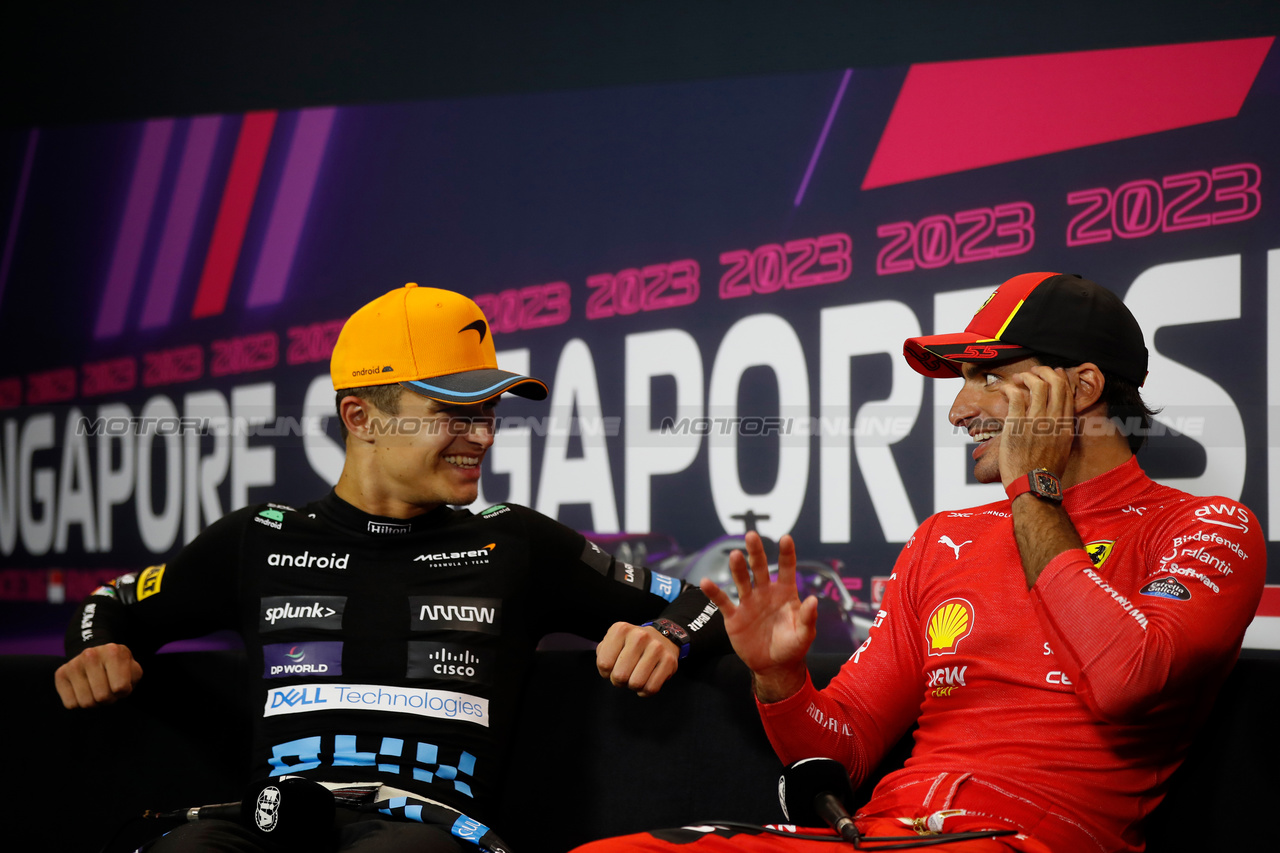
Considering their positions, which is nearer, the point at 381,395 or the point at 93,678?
the point at 93,678

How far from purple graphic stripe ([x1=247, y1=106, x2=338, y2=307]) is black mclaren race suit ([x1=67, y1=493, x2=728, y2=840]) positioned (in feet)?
5.11

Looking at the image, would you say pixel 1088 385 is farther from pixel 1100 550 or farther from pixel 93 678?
pixel 93 678

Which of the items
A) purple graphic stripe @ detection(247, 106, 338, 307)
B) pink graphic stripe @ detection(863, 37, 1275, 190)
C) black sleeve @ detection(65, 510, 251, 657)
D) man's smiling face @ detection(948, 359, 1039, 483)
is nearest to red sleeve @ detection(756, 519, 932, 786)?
man's smiling face @ detection(948, 359, 1039, 483)

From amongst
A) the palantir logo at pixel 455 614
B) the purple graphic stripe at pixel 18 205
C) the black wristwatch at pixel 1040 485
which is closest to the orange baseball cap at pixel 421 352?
the palantir logo at pixel 455 614

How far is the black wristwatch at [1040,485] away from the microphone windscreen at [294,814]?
1.09m

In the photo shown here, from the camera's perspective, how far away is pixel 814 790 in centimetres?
138

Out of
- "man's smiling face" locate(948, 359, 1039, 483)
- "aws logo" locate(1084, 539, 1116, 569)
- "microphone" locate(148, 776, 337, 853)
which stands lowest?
"microphone" locate(148, 776, 337, 853)

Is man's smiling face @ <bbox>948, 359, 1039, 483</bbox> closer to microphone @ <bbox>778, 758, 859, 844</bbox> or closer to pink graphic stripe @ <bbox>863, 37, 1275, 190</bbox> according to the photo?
microphone @ <bbox>778, 758, 859, 844</bbox>

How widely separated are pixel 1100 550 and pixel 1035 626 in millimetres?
158

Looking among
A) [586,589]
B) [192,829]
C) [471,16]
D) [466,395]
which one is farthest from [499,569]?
[471,16]

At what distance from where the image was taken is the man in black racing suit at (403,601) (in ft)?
5.37

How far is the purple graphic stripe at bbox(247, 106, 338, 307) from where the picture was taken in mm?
3193

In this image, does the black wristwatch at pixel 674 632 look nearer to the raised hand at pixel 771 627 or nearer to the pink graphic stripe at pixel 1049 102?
the raised hand at pixel 771 627

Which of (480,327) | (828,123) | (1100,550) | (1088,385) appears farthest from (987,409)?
(828,123)
